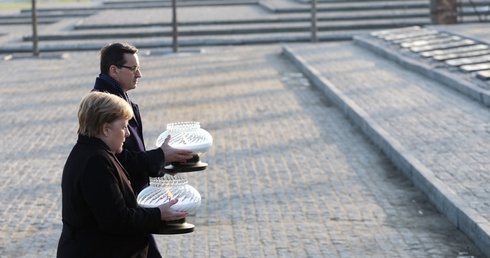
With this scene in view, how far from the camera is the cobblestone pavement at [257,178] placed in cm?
834

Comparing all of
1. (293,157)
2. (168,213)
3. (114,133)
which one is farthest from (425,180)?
(114,133)

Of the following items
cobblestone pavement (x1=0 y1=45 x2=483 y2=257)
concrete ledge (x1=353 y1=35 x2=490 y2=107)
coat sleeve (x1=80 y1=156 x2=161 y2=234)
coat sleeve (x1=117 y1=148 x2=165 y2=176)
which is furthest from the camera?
concrete ledge (x1=353 y1=35 x2=490 y2=107)

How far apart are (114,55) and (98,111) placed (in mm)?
990

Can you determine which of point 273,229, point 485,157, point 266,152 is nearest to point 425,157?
point 485,157

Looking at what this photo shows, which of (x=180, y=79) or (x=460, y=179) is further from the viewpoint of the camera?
(x=180, y=79)

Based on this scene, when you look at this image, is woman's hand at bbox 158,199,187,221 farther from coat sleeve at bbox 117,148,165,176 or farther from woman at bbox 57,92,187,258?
coat sleeve at bbox 117,148,165,176

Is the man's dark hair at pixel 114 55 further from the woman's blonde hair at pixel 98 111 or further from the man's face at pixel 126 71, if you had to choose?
the woman's blonde hair at pixel 98 111

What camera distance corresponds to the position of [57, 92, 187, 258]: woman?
15.0 feet

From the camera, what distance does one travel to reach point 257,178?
10.8 metres

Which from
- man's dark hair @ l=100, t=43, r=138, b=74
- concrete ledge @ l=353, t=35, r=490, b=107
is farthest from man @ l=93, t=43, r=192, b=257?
concrete ledge @ l=353, t=35, r=490, b=107

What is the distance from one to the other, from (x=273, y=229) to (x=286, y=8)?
25158 millimetres

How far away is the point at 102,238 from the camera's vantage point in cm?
473

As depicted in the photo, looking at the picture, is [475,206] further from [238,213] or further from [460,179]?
[238,213]

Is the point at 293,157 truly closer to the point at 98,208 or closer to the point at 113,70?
the point at 113,70
